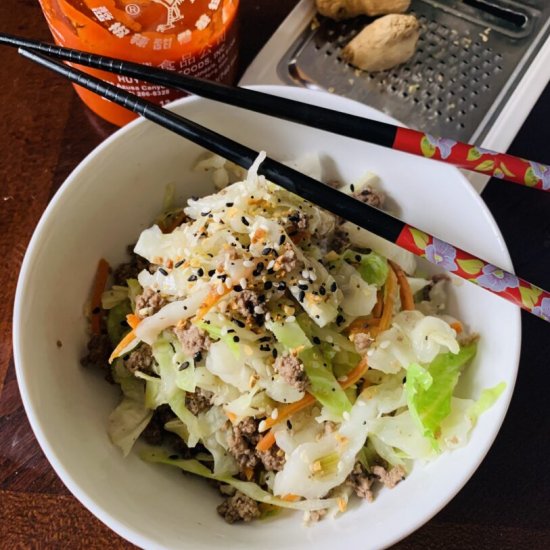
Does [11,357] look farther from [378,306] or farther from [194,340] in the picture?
[378,306]

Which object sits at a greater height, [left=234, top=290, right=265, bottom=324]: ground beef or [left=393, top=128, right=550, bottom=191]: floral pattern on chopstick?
[left=393, top=128, right=550, bottom=191]: floral pattern on chopstick

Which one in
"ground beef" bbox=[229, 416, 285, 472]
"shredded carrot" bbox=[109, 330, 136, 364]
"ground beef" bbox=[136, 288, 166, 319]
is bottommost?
"ground beef" bbox=[229, 416, 285, 472]

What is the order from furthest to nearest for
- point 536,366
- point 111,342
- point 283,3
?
point 283,3 < point 536,366 < point 111,342

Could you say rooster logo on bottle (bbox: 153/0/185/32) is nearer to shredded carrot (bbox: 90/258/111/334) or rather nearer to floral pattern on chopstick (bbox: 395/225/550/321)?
shredded carrot (bbox: 90/258/111/334)

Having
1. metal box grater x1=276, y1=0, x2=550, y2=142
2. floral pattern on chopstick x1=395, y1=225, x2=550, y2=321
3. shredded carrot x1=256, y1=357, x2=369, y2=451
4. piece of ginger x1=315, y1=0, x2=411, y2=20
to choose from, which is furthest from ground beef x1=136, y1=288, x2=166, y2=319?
piece of ginger x1=315, y1=0, x2=411, y2=20

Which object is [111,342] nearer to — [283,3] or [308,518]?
[308,518]

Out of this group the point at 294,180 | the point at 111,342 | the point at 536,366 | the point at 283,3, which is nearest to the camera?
the point at 294,180

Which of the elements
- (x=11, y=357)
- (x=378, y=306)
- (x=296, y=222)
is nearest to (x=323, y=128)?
(x=296, y=222)

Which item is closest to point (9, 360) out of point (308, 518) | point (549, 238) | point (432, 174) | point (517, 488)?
point (308, 518)
